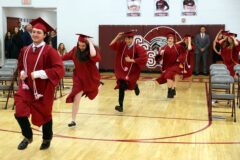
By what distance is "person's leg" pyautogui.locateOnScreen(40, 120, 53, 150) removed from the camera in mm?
5656

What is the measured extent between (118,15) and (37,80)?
12951 mm

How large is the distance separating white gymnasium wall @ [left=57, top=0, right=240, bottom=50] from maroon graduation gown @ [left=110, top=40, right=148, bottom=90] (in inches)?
347

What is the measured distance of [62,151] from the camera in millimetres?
5723

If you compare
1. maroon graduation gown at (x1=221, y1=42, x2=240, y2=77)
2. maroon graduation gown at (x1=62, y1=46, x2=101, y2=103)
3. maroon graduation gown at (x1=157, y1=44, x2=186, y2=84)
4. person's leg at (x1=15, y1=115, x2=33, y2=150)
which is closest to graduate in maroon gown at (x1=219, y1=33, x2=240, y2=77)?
maroon graduation gown at (x1=221, y1=42, x2=240, y2=77)

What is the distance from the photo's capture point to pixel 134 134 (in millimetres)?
6844

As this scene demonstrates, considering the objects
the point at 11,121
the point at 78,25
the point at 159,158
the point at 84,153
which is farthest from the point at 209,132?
the point at 78,25

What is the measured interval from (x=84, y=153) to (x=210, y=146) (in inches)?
82.3

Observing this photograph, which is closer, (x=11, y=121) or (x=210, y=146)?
(x=210, y=146)

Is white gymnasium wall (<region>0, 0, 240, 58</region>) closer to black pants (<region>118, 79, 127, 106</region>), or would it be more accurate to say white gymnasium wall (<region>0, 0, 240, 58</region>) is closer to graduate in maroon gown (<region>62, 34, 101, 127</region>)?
black pants (<region>118, 79, 127, 106</region>)

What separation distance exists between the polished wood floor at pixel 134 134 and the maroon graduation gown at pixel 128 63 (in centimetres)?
81

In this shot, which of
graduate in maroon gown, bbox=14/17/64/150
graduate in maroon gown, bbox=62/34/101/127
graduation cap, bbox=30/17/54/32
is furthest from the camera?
graduate in maroon gown, bbox=62/34/101/127

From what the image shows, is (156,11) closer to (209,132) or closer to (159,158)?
(209,132)

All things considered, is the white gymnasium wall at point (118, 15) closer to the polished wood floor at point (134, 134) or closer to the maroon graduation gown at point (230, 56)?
the maroon graduation gown at point (230, 56)

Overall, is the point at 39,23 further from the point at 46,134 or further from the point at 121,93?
the point at 121,93
